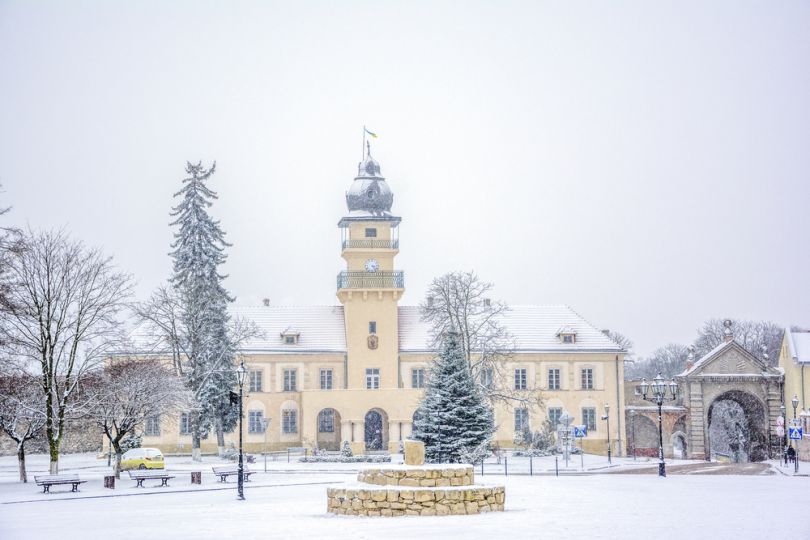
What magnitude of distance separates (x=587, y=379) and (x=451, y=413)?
2277 cm

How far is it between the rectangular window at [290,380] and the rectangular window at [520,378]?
13.2 m

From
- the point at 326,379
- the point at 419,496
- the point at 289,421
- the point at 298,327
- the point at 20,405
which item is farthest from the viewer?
the point at 298,327

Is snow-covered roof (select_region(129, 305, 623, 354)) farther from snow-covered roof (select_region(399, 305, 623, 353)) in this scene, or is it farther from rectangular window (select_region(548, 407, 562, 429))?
rectangular window (select_region(548, 407, 562, 429))

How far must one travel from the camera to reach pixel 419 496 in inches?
949

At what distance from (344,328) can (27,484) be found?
97.4 ft

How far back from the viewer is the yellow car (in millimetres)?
47281

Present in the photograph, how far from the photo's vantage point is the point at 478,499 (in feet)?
79.8

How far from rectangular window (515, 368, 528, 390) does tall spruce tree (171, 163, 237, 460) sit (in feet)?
61.9

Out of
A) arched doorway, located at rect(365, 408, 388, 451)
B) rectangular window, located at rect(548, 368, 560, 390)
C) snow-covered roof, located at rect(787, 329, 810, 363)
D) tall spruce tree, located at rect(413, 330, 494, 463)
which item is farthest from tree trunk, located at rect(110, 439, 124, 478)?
snow-covered roof, located at rect(787, 329, 810, 363)

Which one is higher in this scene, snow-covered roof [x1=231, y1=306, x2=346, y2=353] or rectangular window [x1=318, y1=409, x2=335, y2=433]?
snow-covered roof [x1=231, y1=306, x2=346, y2=353]

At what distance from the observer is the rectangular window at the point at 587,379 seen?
65.4 meters

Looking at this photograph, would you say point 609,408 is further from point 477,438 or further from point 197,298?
point 197,298

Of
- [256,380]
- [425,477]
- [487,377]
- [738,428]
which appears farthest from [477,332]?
[425,477]

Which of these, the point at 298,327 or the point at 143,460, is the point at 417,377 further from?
the point at 143,460
